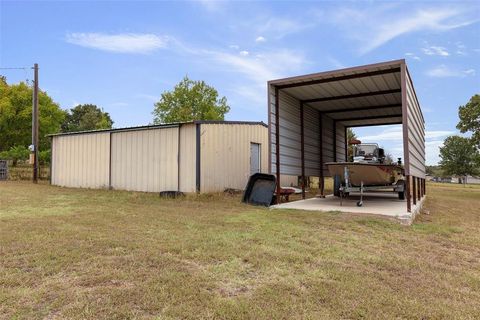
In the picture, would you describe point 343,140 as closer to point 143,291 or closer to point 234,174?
point 234,174

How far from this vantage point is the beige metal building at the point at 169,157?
1209 cm

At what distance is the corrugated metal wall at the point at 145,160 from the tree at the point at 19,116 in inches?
539

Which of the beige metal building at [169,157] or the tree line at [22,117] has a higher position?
the tree line at [22,117]

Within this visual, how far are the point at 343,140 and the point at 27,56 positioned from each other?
18.8 m

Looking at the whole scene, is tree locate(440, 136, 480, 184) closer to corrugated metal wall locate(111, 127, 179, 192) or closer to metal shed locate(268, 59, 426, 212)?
metal shed locate(268, 59, 426, 212)

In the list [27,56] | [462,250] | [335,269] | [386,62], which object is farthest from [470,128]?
[27,56]

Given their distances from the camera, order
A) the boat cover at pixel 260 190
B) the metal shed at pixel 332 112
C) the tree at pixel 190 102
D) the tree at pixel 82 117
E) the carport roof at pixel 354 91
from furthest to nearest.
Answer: the tree at pixel 82 117 → the tree at pixel 190 102 → the boat cover at pixel 260 190 → the carport roof at pixel 354 91 → the metal shed at pixel 332 112

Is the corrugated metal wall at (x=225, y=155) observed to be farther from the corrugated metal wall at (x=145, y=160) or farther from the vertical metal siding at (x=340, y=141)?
the vertical metal siding at (x=340, y=141)

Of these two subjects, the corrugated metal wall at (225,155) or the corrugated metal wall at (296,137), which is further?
the corrugated metal wall at (225,155)

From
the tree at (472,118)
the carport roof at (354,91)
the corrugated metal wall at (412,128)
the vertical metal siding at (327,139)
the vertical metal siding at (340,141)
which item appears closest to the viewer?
the corrugated metal wall at (412,128)

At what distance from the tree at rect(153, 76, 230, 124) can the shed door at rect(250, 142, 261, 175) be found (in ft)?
63.3

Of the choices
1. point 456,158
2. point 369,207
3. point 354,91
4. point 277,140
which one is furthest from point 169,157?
point 456,158

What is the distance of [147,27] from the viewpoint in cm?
1204

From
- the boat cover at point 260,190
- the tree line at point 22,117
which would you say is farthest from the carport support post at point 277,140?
the tree line at point 22,117
